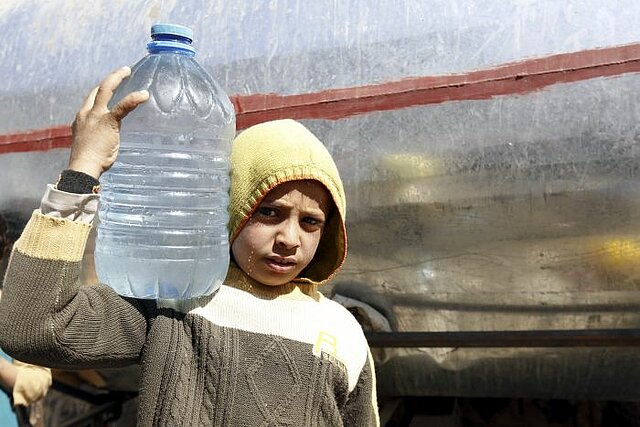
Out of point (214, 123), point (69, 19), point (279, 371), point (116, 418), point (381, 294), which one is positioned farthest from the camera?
point (116, 418)

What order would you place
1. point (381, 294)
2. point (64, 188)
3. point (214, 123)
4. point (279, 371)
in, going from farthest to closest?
point (381, 294) < point (214, 123) < point (279, 371) < point (64, 188)

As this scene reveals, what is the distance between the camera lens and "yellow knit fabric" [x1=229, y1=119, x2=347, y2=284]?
1.45m

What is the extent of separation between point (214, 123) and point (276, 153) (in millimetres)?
225

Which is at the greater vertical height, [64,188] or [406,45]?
[406,45]

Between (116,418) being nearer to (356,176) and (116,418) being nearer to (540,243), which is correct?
(356,176)

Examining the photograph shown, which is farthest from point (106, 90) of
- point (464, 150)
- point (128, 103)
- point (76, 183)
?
point (464, 150)

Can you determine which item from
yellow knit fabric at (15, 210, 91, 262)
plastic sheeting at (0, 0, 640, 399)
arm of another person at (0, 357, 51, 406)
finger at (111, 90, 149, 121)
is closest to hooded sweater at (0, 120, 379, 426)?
yellow knit fabric at (15, 210, 91, 262)

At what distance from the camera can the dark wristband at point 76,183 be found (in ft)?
4.12

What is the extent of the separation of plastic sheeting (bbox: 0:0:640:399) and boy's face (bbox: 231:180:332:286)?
30.2 inches

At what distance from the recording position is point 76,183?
126 centimetres

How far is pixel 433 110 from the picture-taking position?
219 centimetres

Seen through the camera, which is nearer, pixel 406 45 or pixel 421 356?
pixel 406 45

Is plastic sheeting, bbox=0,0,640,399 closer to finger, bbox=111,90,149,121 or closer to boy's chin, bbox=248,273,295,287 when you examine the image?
boy's chin, bbox=248,273,295,287

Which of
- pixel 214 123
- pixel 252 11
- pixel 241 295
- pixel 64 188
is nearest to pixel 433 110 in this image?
pixel 252 11
